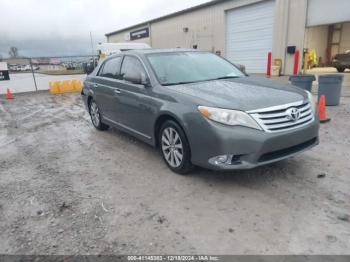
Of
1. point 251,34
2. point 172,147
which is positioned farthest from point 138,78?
point 251,34

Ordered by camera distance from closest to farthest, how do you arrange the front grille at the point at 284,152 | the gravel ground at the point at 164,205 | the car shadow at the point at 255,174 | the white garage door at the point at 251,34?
the gravel ground at the point at 164,205
the front grille at the point at 284,152
the car shadow at the point at 255,174
the white garage door at the point at 251,34

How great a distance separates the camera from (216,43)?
64.8 feet

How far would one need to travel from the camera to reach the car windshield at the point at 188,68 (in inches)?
170

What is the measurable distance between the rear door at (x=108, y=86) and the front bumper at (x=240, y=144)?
2.35 metres

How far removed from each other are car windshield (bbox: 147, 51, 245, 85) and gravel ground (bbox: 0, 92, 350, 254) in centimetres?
131

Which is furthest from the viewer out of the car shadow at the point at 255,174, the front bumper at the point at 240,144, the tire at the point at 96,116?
the tire at the point at 96,116

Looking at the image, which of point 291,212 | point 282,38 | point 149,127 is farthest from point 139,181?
point 282,38

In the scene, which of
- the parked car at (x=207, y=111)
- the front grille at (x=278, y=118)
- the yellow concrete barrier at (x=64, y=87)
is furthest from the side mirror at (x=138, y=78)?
the yellow concrete barrier at (x=64, y=87)

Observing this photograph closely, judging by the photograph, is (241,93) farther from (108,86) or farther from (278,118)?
(108,86)

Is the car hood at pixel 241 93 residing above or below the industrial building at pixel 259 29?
below

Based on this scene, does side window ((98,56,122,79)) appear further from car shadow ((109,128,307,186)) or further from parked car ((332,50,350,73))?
parked car ((332,50,350,73))

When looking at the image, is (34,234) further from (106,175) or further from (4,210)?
(106,175)

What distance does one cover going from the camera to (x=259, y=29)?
1639 centimetres

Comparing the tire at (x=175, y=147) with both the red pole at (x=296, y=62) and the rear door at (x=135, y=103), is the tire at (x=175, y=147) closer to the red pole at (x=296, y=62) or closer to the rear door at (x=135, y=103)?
the rear door at (x=135, y=103)
